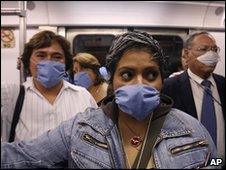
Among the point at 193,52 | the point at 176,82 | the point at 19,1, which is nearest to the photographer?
the point at 19,1

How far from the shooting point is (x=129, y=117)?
1305 millimetres

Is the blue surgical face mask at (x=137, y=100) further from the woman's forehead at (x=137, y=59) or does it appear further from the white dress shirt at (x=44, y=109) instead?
the white dress shirt at (x=44, y=109)

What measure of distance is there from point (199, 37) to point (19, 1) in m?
1.54

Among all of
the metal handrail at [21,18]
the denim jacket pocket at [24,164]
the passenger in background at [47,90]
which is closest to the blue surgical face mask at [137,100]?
the denim jacket pocket at [24,164]

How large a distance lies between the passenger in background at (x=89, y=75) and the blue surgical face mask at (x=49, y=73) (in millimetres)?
1085

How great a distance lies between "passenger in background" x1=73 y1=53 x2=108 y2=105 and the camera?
130 inches

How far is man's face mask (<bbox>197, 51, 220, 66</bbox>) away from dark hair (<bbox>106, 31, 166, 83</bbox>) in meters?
1.38

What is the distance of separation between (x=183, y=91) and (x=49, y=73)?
0.94 meters

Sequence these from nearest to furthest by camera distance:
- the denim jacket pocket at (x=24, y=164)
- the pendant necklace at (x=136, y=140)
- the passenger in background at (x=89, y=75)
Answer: the denim jacket pocket at (x=24, y=164) < the pendant necklace at (x=136, y=140) < the passenger in background at (x=89, y=75)

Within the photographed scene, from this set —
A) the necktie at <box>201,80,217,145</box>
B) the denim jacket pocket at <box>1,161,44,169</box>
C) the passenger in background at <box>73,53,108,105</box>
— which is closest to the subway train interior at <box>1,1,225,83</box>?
the passenger in background at <box>73,53,108,105</box>

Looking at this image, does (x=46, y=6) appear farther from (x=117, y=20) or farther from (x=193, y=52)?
(x=193, y=52)

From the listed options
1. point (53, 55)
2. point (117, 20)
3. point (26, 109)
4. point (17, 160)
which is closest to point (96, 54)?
point (117, 20)

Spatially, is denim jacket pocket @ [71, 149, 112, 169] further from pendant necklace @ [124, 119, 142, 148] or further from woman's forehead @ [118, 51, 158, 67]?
woman's forehead @ [118, 51, 158, 67]

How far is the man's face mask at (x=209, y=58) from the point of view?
8.58 ft
